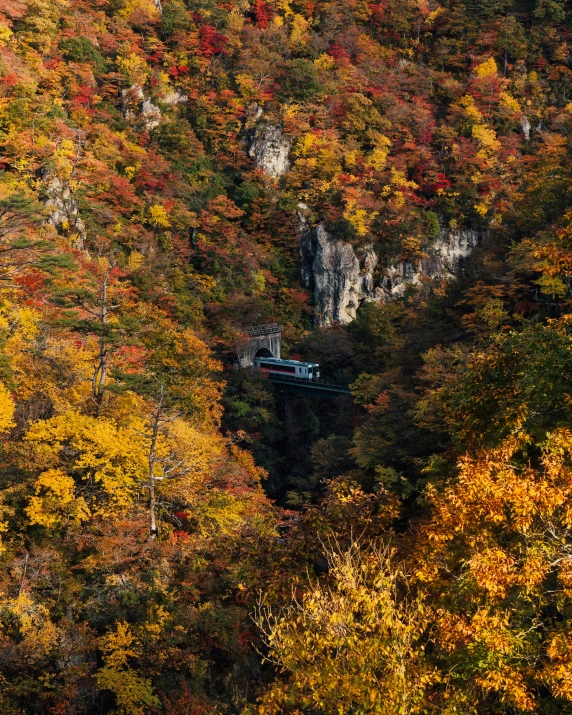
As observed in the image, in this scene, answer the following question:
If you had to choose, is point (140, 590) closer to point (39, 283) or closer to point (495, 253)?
point (39, 283)

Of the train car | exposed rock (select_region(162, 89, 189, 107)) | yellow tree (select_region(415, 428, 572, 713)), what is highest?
exposed rock (select_region(162, 89, 189, 107))

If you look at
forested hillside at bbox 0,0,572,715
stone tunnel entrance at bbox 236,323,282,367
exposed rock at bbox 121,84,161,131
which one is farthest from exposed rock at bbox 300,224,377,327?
exposed rock at bbox 121,84,161,131

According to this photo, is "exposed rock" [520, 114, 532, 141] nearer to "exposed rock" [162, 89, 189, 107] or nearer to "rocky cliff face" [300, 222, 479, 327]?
"rocky cliff face" [300, 222, 479, 327]

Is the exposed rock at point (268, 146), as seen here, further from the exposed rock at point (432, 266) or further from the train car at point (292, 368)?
the train car at point (292, 368)

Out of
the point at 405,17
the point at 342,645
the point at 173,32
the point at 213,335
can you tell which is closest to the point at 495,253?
the point at 213,335

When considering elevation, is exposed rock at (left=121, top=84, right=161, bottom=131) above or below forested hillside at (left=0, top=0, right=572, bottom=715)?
above

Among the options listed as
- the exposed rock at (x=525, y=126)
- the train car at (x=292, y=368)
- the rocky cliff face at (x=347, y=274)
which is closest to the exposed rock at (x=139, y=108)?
the rocky cliff face at (x=347, y=274)

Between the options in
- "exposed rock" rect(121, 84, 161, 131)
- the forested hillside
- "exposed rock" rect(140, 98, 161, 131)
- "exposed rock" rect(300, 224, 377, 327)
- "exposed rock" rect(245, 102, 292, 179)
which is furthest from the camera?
"exposed rock" rect(245, 102, 292, 179)
